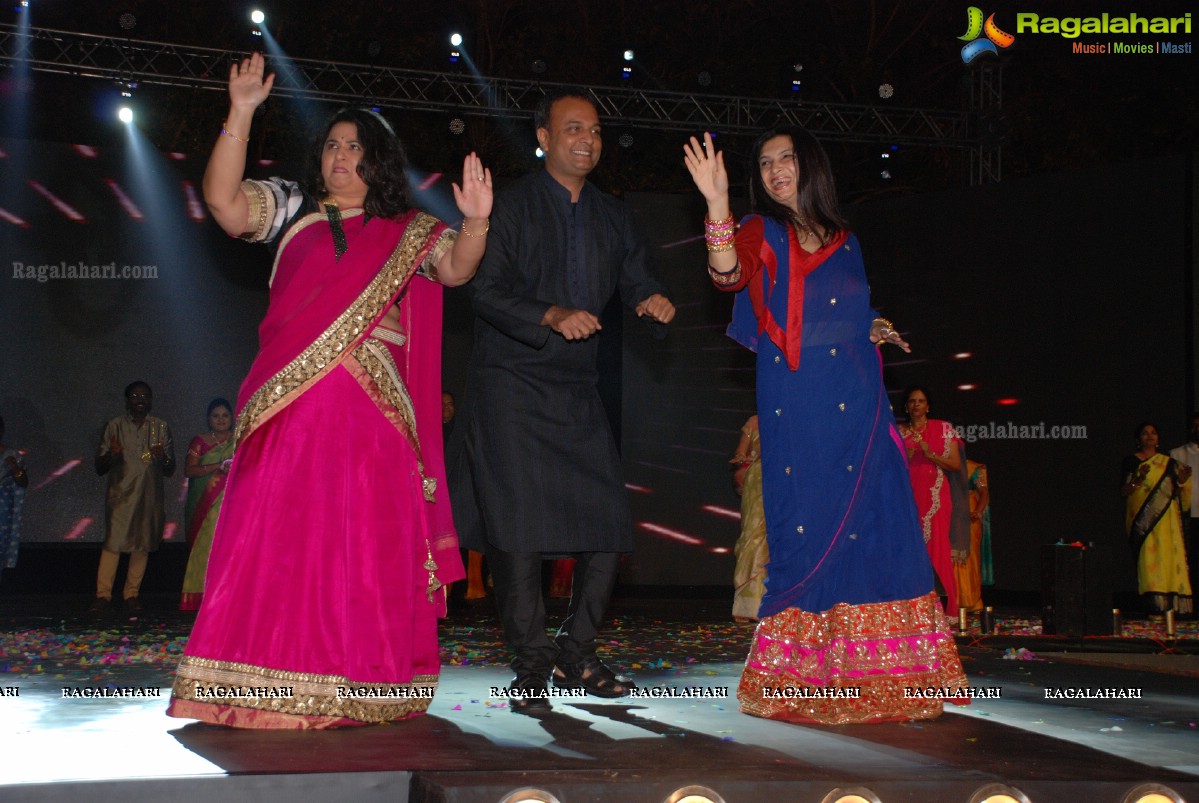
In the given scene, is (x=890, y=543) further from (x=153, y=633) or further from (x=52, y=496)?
(x=52, y=496)

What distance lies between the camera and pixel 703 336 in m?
10.9

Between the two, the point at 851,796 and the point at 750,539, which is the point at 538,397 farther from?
the point at 750,539

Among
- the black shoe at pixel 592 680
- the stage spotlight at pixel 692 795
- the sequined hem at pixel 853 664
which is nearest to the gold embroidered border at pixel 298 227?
the black shoe at pixel 592 680

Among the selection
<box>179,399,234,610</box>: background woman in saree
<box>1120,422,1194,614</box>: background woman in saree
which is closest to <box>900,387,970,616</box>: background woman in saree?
<box>1120,422,1194,614</box>: background woman in saree

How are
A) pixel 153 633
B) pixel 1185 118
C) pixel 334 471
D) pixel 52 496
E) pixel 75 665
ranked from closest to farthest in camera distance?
1. pixel 334 471
2. pixel 75 665
3. pixel 153 633
4. pixel 52 496
5. pixel 1185 118

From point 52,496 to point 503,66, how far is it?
6.83 m

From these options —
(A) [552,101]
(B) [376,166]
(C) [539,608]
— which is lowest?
(C) [539,608]

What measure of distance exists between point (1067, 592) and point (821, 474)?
3615 millimetres

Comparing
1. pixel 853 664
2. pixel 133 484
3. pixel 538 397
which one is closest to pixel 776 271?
pixel 538 397

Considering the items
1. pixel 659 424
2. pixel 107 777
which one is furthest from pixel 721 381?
pixel 107 777

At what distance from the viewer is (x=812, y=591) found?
3539 millimetres

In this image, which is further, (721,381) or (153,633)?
(721,381)

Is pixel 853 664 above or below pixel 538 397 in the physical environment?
below

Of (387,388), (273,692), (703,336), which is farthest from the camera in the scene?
(703,336)
